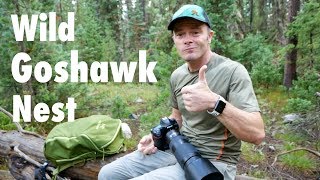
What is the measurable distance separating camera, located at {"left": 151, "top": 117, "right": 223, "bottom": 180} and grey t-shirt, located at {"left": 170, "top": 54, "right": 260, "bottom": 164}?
0.61 feet

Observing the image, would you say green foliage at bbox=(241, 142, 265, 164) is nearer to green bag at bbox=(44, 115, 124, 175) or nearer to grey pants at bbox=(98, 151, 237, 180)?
green bag at bbox=(44, 115, 124, 175)

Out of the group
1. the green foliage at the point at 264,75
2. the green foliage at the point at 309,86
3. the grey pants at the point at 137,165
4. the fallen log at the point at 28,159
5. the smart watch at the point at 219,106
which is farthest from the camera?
the green foliage at the point at 264,75

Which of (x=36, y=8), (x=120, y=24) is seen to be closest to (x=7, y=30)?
(x=36, y=8)

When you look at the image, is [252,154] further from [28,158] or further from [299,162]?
[28,158]

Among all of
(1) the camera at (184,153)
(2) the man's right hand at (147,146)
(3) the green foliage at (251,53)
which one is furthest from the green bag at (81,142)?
(3) the green foliage at (251,53)

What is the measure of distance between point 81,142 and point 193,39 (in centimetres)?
168

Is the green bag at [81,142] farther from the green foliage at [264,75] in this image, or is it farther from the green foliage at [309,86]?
the green foliage at [264,75]

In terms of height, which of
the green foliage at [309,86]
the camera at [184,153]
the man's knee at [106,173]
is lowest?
the man's knee at [106,173]

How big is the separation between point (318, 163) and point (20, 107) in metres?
6.48

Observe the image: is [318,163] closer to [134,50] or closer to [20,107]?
[20,107]

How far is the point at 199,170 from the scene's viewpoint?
2.27m

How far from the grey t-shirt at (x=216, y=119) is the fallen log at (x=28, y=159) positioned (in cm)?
141

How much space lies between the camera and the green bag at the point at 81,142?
3.57 m

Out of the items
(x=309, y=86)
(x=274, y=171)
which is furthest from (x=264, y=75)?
(x=274, y=171)
